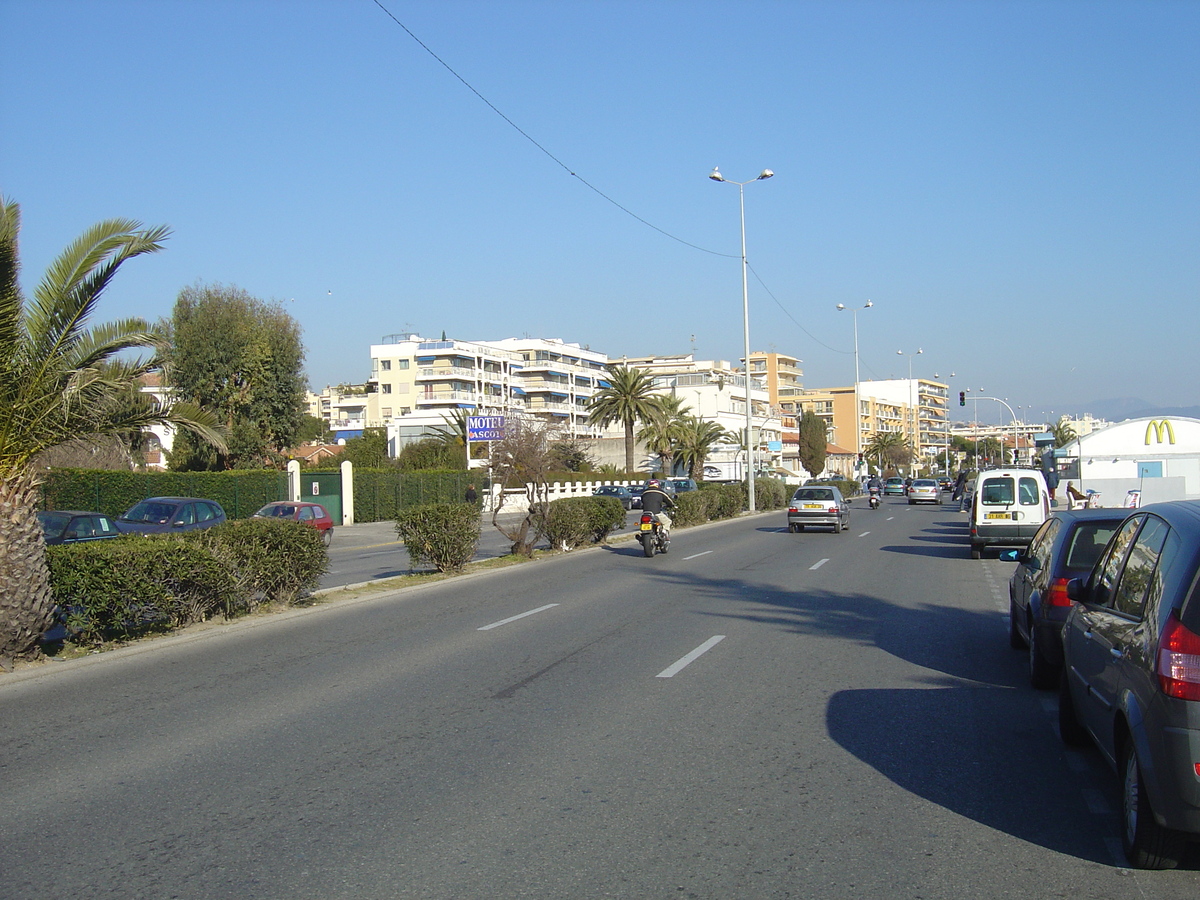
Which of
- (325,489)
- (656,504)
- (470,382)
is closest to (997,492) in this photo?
(656,504)

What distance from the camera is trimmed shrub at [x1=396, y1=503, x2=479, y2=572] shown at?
1873cm

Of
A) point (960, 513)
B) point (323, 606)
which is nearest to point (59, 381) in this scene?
point (323, 606)

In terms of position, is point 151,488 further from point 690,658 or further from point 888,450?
point 888,450

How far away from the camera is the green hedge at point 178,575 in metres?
10.8

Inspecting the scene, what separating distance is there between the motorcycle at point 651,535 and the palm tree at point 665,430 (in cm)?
4477

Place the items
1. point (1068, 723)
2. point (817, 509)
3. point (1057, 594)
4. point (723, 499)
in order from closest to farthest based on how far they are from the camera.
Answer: point (1068, 723) < point (1057, 594) < point (817, 509) < point (723, 499)

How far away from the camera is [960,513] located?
156 feet

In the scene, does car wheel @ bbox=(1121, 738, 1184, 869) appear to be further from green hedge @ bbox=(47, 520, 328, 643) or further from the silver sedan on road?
the silver sedan on road

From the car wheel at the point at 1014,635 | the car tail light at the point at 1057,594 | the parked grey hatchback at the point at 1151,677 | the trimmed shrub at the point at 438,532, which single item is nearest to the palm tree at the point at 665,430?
the trimmed shrub at the point at 438,532

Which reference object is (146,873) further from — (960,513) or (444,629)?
(960,513)

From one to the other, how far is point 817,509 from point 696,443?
4497cm

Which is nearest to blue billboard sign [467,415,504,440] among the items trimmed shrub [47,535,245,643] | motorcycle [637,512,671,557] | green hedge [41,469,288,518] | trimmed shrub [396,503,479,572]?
green hedge [41,469,288,518]

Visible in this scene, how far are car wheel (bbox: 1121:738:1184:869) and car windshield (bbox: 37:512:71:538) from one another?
713 inches

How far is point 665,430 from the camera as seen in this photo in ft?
239
